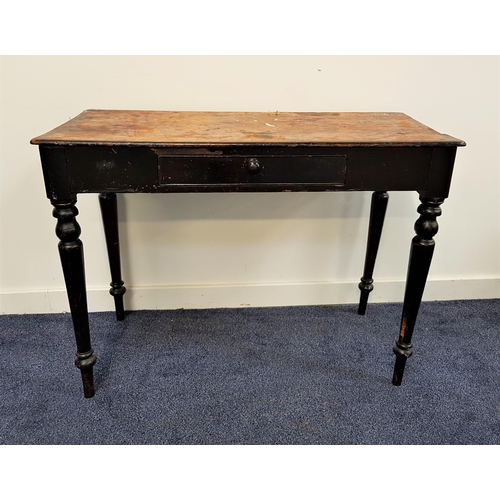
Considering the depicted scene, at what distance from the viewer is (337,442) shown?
4.17 feet

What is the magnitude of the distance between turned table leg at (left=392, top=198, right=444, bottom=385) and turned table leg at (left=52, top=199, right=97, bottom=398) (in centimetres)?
87

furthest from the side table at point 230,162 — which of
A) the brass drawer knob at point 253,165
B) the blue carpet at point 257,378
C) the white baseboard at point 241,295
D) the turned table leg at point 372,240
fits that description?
the white baseboard at point 241,295

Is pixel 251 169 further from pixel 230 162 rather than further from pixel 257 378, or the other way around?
pixel 257 378

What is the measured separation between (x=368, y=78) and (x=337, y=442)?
3.67ft

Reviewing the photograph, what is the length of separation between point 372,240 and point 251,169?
0.70 metres

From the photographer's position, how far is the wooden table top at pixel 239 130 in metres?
1.16

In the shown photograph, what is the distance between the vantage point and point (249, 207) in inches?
68.2

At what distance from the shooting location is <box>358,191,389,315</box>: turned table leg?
165cm

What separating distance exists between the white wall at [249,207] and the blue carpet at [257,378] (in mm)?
94

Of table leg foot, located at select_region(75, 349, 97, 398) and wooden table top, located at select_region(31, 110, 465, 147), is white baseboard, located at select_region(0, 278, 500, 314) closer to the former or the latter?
table leg foot, located at select_region(75, 349, 97, 398)

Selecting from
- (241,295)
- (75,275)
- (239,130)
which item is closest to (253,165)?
(239,130)

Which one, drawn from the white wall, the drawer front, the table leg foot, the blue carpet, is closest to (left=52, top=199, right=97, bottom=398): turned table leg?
the table leg foot
